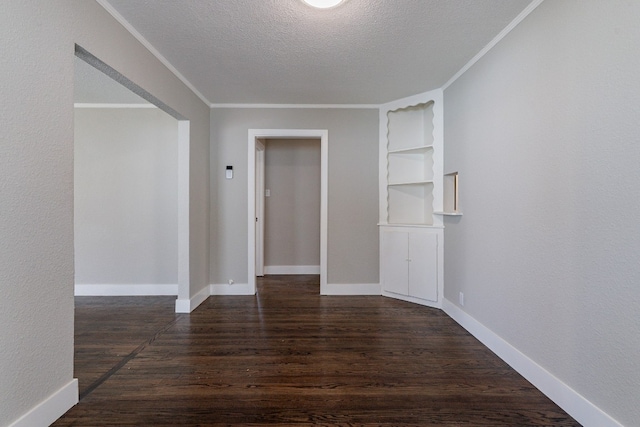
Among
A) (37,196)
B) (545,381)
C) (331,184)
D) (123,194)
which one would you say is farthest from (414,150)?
(123,194)

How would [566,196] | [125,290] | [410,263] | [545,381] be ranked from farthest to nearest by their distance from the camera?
[125,290]
[410,263]
[545,381]
[566,196]

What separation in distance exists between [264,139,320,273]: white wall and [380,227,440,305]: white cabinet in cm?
159

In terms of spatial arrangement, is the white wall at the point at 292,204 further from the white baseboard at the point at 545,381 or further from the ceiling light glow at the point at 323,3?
the ceiling light glow at the point at 323,3

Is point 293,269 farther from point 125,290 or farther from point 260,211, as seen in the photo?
point 125,290

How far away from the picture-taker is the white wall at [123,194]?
11.4ft

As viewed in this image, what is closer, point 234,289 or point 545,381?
point 545,381

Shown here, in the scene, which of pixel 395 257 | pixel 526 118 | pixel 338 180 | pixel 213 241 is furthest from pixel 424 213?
pixel 213 241

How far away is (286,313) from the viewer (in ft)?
9.78

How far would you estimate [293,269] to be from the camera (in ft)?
15.8

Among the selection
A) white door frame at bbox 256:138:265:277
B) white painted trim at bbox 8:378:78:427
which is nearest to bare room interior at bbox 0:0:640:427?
white painted trim at bbox 8:378:78:427

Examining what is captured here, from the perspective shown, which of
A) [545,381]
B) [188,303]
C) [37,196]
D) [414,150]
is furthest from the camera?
[414,150]

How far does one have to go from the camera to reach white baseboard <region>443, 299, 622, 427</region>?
1.38m

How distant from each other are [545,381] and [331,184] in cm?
262

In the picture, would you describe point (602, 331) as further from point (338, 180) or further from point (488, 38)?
point (338, 180)
